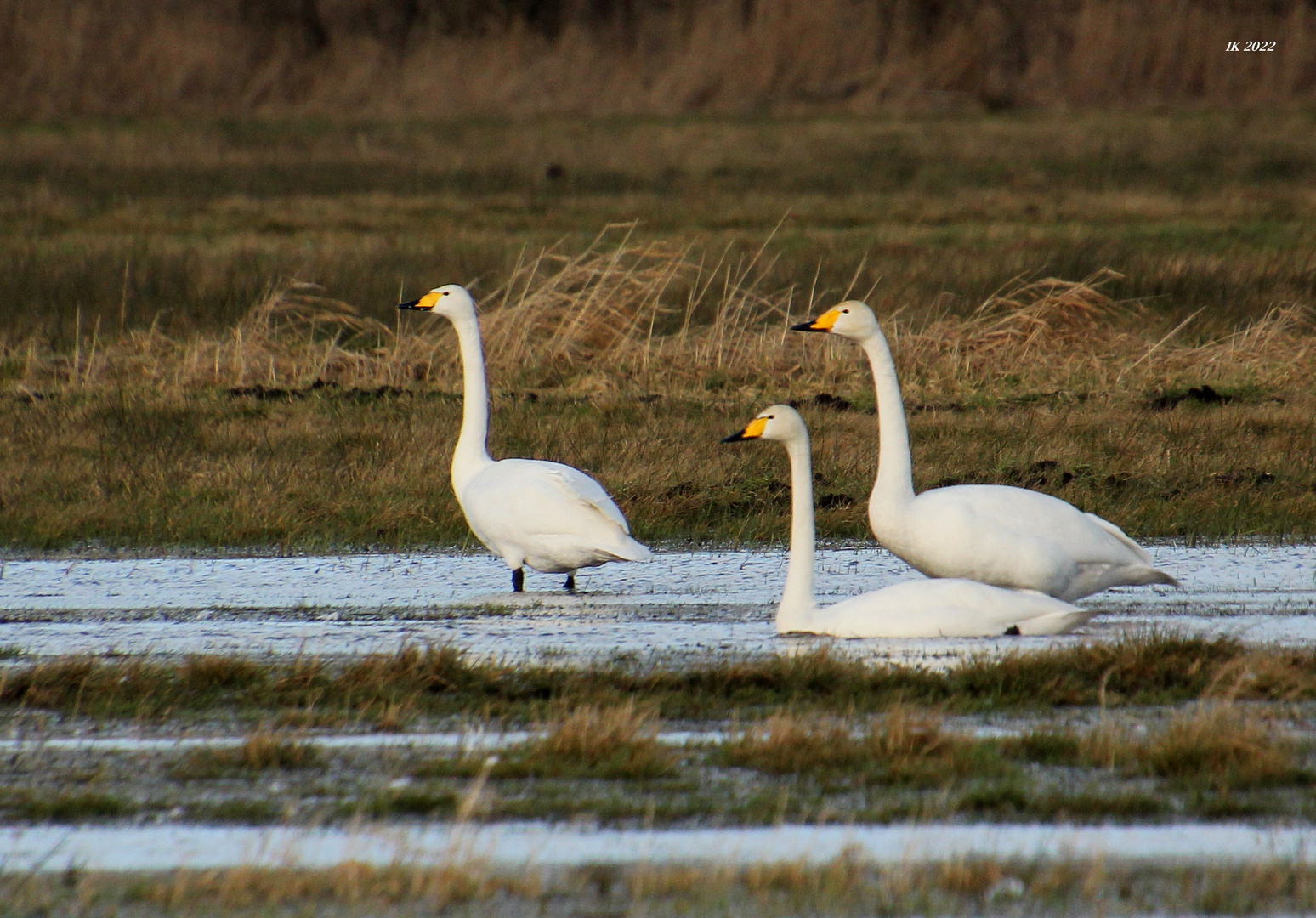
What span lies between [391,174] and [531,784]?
37.6 metres

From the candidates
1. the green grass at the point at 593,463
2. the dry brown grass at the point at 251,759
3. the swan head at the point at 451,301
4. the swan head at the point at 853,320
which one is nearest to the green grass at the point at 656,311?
the green grass at the point at 593,463

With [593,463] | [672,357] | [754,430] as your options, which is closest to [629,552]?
[754,430]

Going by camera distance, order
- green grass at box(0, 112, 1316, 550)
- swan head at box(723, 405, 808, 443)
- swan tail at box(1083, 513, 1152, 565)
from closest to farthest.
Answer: swan head at box(723, 405, 808, 443), swan tail at box(1083, 513, 1152, 565), green grass at box(0, 112, 1316, 550)

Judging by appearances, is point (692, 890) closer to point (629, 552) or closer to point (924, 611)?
point (924, 611)

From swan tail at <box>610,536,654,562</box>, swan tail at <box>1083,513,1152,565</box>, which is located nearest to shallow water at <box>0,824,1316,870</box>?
swan tail at <box>1083,513,1152,565</box>

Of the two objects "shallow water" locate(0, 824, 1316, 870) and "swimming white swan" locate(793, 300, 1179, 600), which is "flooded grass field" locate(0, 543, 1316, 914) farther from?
"swimming white swan" locate(793, 300, 1179, 600)

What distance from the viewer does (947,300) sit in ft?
73.3

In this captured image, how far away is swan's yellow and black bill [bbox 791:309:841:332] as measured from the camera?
8.88 m

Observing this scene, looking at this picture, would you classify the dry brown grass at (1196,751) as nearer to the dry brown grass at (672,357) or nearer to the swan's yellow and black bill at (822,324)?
the swan's yellow and black bill at (822,324)

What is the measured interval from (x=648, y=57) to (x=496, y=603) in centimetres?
5733

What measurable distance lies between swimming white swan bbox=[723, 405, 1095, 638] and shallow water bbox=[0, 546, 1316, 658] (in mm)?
79

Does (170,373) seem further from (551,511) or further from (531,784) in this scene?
(531,784)

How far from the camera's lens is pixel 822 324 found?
895 centimetres

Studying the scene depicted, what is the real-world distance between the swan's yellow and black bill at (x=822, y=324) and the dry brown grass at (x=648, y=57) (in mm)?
49629
